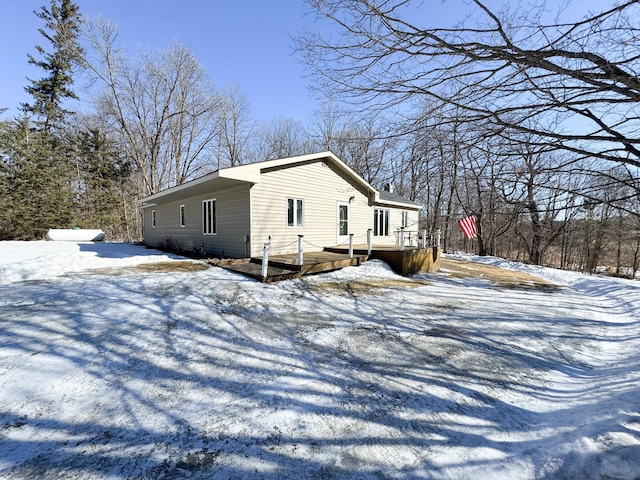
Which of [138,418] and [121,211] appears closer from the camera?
[138,418]

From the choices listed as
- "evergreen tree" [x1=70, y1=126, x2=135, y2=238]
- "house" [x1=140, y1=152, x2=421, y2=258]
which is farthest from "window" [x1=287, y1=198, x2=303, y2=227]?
"evergreen tree" [x1=70, y1=126, x2=135, y2=238]

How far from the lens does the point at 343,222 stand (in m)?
13.5

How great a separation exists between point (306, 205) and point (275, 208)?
62.8 inches

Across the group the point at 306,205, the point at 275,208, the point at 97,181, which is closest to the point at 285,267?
the point at 275,208

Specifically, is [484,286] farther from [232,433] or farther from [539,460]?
[232,433]

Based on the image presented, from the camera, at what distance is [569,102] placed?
291 cm

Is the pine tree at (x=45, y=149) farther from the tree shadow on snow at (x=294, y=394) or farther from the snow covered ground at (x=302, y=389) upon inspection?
the tree shadow on snow at (x=294, y=394)

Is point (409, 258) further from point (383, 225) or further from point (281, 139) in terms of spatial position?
point (281, 139)

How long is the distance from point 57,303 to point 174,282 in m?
2.10

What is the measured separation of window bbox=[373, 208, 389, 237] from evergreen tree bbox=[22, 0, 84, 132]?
26.6 meters

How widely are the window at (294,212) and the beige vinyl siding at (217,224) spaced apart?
1.82m

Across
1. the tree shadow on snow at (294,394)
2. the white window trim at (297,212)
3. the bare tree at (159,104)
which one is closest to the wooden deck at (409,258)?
the white window trim at (297,212)

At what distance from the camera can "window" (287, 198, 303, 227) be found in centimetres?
1105

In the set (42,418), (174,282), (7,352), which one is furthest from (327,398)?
(174,282)
